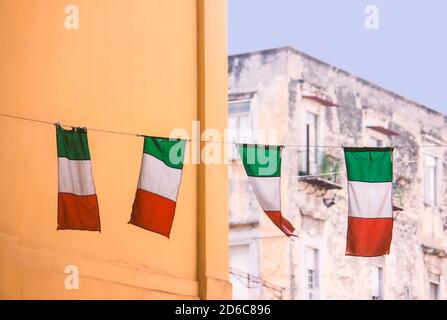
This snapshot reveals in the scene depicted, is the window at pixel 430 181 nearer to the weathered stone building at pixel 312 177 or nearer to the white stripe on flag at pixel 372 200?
the weathered stone building at pixel 312 177

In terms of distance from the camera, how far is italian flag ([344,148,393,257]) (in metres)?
18.5

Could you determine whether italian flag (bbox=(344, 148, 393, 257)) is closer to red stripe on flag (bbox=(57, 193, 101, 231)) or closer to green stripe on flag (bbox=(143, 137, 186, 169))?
green stripe on flag (bbox=(143, 137, 186, 169))

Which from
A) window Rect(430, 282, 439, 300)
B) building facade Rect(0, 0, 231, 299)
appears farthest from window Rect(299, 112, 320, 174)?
building facade Rect(0, 0, 231, 299)

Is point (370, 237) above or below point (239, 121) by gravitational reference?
below

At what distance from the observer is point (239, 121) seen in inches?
1452

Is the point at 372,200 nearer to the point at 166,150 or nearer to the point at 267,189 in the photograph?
the point at 267,189

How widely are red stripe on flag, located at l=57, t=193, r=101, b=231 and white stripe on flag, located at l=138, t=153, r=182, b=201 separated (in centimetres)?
89

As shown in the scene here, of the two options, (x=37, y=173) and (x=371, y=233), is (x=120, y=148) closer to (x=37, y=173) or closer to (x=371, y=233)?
(x=37, y=173)

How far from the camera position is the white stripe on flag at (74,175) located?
16484 mm

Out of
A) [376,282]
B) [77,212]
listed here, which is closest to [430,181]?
[376,282]

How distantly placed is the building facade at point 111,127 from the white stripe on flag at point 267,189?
38.9 inches

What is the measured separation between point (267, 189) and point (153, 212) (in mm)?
1574

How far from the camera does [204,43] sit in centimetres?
1953
